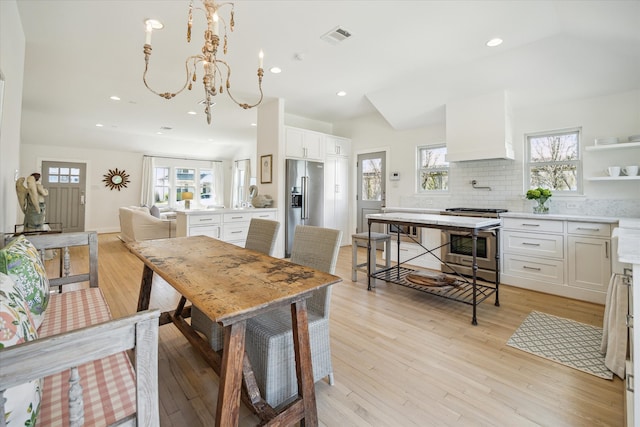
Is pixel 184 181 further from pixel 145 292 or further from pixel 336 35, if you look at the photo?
pixel 336 35

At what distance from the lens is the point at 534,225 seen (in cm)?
346

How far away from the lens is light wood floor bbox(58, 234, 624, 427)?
1.54 metres

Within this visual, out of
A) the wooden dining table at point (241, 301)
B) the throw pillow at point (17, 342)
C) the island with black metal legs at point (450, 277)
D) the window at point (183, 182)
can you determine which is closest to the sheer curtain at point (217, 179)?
the window at point (183, 182)

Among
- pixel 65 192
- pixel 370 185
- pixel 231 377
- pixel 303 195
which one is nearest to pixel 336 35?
pixel 303 195

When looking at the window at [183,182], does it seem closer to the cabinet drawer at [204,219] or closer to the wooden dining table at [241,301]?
the cabinet drawer at [204,219]

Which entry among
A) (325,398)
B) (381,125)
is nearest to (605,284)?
(325,398)

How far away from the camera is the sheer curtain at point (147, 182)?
28.7ft

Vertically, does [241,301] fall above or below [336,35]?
below

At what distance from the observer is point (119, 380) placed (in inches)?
43.0

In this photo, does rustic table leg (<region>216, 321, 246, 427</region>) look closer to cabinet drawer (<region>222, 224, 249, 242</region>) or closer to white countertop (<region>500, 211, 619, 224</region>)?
cabinet drawer (<region>222, 224, 249, 242</region>)

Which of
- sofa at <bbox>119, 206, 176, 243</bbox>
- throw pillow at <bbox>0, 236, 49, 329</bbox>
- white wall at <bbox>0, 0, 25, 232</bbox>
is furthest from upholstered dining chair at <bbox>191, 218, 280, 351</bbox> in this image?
sofa at <bbox>119, 206, 176, 243</bbox>

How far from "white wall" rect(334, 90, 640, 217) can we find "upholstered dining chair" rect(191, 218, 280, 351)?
3.47 meters

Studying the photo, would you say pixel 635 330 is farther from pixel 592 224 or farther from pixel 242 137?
pixel 242 137

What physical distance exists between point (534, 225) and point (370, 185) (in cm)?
303
